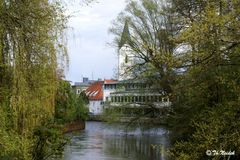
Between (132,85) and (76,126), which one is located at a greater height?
(132,85)

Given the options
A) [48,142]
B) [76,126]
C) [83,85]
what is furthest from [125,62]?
[83,85]

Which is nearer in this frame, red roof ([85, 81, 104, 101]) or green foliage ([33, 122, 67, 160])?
green foliage ([33, 122, 67, 160])

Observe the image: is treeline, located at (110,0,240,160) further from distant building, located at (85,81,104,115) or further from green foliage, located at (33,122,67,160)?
distant building, located at (85,81,104,115)

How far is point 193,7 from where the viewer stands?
1070 cm

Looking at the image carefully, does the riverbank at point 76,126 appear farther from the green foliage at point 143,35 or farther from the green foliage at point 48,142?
the green foliage at point 48,142

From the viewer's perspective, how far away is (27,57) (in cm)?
762

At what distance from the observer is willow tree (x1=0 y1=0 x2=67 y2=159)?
7289mm

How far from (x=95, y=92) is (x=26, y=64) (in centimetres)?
9558

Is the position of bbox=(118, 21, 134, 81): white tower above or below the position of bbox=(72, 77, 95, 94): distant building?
below

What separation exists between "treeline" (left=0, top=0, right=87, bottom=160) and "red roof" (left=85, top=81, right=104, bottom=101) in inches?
3569

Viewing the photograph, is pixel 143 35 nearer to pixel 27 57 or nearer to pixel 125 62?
pixel 125 62

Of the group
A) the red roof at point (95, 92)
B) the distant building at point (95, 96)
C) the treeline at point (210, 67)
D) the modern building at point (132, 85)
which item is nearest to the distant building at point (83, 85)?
the red roof at point (95, 92)

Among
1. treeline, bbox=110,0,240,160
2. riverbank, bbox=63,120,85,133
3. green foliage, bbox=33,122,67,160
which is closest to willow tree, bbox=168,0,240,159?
treeline, bbox=110,0,240,160

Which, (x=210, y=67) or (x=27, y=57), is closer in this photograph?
(x=27, y=57)
